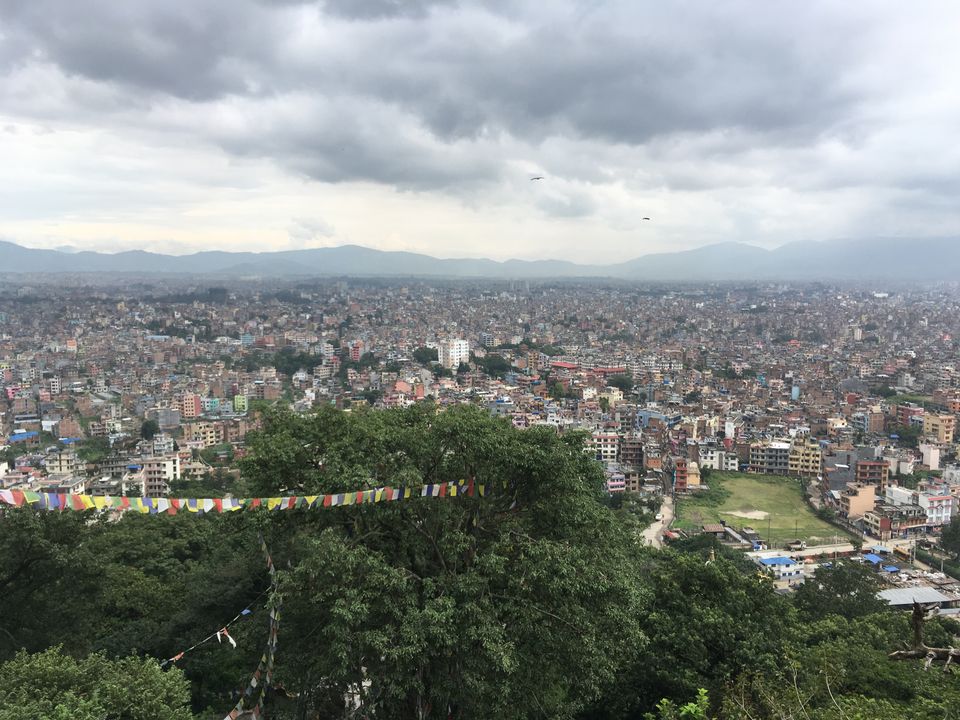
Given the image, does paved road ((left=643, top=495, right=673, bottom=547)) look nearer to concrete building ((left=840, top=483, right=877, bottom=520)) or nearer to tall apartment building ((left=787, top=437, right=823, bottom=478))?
concrete building ((left=840, top=483, right=877, bottom=520))

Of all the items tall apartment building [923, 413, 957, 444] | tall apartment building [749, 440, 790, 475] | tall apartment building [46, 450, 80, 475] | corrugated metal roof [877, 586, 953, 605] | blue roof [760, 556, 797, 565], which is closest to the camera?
corrugated metal roof [877, 586, 953, 605]

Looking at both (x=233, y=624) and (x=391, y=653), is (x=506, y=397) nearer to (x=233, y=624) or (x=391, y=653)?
(x=233, y=624)

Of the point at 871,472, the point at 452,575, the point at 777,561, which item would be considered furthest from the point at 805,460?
the point at 452,575

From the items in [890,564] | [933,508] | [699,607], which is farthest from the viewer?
[933,508]

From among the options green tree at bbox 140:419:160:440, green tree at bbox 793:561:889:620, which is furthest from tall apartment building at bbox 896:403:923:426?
green tree at bbox 140:419:160:440

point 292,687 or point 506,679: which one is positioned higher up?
point 506,679

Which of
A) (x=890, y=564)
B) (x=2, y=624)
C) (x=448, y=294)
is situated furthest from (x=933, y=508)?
(x=448, y=294)

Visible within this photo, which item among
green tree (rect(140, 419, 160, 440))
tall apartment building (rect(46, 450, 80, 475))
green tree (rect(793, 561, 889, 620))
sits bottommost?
green tree (rect(140, 419, 160, 440))

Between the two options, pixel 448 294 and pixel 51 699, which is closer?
pixel 51 699
